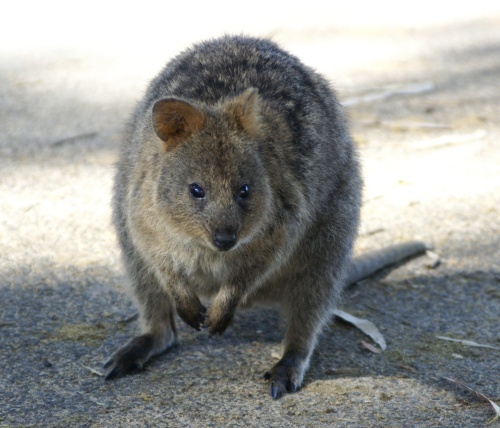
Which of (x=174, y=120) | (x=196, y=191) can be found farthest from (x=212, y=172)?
(x=174, y=120)

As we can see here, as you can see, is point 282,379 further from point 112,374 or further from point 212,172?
point 212,172

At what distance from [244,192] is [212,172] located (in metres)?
0.16

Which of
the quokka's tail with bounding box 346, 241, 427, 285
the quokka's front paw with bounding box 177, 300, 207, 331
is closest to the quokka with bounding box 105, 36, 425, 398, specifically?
the quokka's front paw with bounding box 177, 300, 207, 331

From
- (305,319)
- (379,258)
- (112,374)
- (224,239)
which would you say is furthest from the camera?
(379,258)

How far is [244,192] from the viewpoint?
146 inches

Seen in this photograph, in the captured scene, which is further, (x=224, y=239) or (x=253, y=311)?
(x=253, y=311)

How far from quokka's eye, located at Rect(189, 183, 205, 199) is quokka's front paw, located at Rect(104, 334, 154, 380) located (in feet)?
2.83

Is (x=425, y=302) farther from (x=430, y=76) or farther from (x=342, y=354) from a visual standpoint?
(x=430, y=76)

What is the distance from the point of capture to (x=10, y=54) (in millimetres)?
9398

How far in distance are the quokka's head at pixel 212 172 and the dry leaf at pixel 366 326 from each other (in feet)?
3.40

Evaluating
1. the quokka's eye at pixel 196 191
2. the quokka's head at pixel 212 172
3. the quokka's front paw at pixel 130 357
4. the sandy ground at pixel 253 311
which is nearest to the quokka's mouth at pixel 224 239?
the quokka's head at pixel 212 172

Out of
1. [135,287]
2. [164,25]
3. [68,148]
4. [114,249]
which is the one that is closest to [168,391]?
[135,287]

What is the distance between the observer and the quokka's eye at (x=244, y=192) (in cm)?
369

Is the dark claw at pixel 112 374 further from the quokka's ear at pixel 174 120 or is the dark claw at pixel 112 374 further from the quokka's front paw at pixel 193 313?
the quokka's ear at pixel 174 120
